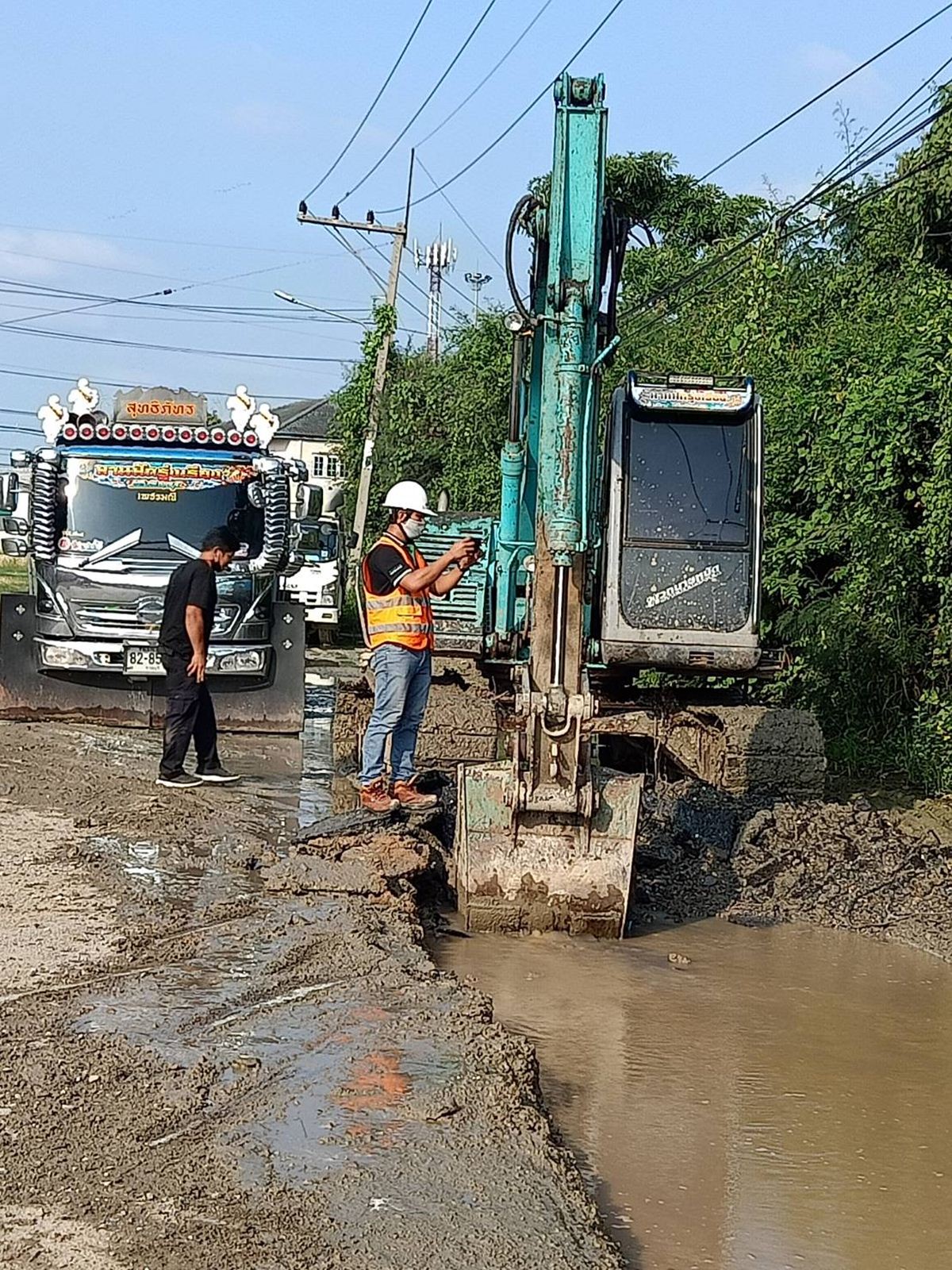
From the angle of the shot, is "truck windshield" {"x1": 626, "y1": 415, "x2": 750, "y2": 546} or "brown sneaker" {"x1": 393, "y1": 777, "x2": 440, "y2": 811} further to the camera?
"truck windshield" {"x1": 626, "y1": 415, "x2": 750, "y2": 546}

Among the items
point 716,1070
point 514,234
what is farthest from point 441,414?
point 716,1070

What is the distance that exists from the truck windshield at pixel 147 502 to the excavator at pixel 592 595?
211cm

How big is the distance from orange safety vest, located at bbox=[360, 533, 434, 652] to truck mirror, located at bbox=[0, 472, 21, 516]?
6.56m

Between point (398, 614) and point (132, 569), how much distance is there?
5833 mm

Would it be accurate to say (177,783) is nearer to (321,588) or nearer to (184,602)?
(184,602)

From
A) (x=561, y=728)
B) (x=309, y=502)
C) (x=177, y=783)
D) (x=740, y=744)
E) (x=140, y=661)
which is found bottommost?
(x=177, y=783)

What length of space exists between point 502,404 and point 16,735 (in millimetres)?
16757

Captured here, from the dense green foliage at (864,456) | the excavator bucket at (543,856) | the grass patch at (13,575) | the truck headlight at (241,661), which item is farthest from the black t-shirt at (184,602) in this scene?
the grass patch at (13,575)

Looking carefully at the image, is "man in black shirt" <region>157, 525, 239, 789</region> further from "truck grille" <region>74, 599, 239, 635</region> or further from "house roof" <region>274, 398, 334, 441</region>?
"house roof" <region>274, 398, 334, 441</region>

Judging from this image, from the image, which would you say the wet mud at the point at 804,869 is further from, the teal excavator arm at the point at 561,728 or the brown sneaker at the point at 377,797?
the brown sneaker at the point at 377,797

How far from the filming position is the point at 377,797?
964 centimetres

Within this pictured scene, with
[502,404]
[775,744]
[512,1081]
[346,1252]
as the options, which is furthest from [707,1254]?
[502,404]

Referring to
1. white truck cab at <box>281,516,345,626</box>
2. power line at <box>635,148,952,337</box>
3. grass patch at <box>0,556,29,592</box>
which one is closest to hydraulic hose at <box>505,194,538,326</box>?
power line at <box>635,148,952,337</box>

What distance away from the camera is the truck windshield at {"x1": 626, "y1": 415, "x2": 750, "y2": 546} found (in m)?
12.2
